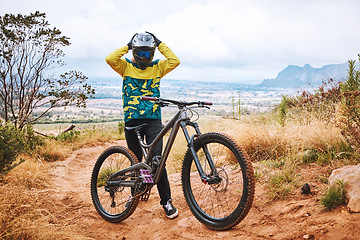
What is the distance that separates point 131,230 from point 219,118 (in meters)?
5.25

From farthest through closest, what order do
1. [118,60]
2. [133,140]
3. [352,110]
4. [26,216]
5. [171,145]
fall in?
1. [352,110]
2. [133,140]
3. [118,60]
4. [171,145]
5. [26,216]

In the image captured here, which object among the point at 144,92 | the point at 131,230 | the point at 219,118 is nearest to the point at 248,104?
the point at 219,118

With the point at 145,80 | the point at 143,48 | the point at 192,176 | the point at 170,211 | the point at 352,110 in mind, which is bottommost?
the point at 170,211

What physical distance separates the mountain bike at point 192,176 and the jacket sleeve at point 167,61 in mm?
792

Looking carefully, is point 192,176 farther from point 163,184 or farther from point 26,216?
point 26,216

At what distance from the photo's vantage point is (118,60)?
3992mm

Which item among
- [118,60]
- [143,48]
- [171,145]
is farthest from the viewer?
[118,60]

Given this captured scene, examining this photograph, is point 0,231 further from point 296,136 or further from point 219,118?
point 219,118

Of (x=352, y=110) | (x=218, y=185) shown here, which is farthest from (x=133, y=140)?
(x=352, y=110)

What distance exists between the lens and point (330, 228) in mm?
2836

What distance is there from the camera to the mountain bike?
298 cm

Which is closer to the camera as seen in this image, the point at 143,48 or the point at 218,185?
the point at 218,185

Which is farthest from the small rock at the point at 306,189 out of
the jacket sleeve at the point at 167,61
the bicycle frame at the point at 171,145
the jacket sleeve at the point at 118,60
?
the jacket sleeve at the point at 118,60

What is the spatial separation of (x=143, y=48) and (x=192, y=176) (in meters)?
2.21
